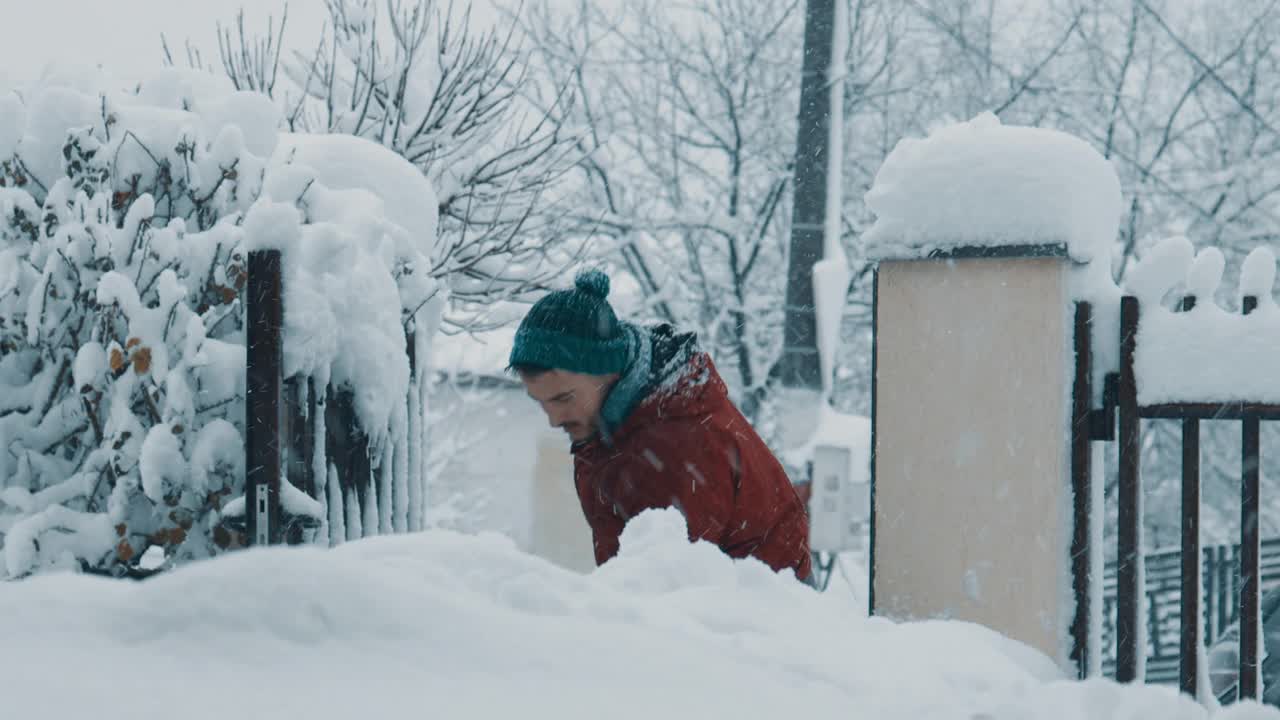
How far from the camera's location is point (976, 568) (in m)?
3.80

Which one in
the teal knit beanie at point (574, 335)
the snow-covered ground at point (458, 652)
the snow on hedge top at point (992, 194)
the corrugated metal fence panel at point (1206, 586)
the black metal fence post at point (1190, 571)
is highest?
the snow on hedge top at point (992, 194)

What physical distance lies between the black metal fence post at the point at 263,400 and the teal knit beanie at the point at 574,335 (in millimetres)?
675

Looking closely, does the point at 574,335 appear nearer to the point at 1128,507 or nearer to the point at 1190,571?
the point at 1128,507

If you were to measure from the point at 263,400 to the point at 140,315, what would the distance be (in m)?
0.41

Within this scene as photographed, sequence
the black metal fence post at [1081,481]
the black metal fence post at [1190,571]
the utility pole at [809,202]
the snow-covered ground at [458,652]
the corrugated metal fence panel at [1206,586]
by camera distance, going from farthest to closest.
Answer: the utility pole at [809,202], the corrugated metal fence panel at [1206,586], the black metal fence post at [1081,481], the black metal fence post at [1190,571], the snow-covered ground at [458,652]

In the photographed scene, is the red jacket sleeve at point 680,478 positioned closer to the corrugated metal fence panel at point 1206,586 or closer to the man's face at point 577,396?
the man's face at point 577,396

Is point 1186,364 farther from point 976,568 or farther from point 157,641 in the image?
point 157,641

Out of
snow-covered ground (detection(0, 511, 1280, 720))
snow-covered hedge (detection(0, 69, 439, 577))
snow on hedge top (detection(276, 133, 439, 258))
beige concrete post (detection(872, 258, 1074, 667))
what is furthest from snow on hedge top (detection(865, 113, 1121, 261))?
snow-covered ground (detection(0, 511, 1280, 720))

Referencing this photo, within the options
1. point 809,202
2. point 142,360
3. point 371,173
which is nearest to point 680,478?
point 142,360

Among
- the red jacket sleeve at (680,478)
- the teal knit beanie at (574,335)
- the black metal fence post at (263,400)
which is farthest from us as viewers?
the black metal fence post at (263,400)

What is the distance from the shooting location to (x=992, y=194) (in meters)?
3.78

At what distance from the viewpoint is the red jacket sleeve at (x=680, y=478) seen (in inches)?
114

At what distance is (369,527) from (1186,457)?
2500mm

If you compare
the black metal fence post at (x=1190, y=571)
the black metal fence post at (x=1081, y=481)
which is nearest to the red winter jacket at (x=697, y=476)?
the black metal fence post at (x=1081, y=481)
